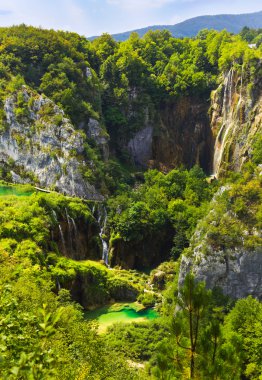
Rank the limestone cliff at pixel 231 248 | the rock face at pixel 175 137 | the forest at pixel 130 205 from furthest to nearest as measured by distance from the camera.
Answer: the rock face at pixel 175 137 → the limestone cliff at pixel 231 248 → the forest at pixel 130 205

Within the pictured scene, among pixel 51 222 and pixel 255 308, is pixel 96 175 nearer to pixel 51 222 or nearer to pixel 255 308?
pixel 51 222

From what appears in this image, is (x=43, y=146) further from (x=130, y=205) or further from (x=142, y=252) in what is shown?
(x=142, y=252)

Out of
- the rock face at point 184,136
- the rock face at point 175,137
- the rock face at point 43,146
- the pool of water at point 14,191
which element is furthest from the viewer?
the rock face at point 184,136


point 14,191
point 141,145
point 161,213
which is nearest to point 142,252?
point 161,213

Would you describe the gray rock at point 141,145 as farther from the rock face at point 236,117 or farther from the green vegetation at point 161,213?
the green vegetation at point 161,213

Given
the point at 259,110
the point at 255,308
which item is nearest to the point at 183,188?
the point at 259,110

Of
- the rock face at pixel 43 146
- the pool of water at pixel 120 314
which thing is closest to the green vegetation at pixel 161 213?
the rock face at pixel 43 146
